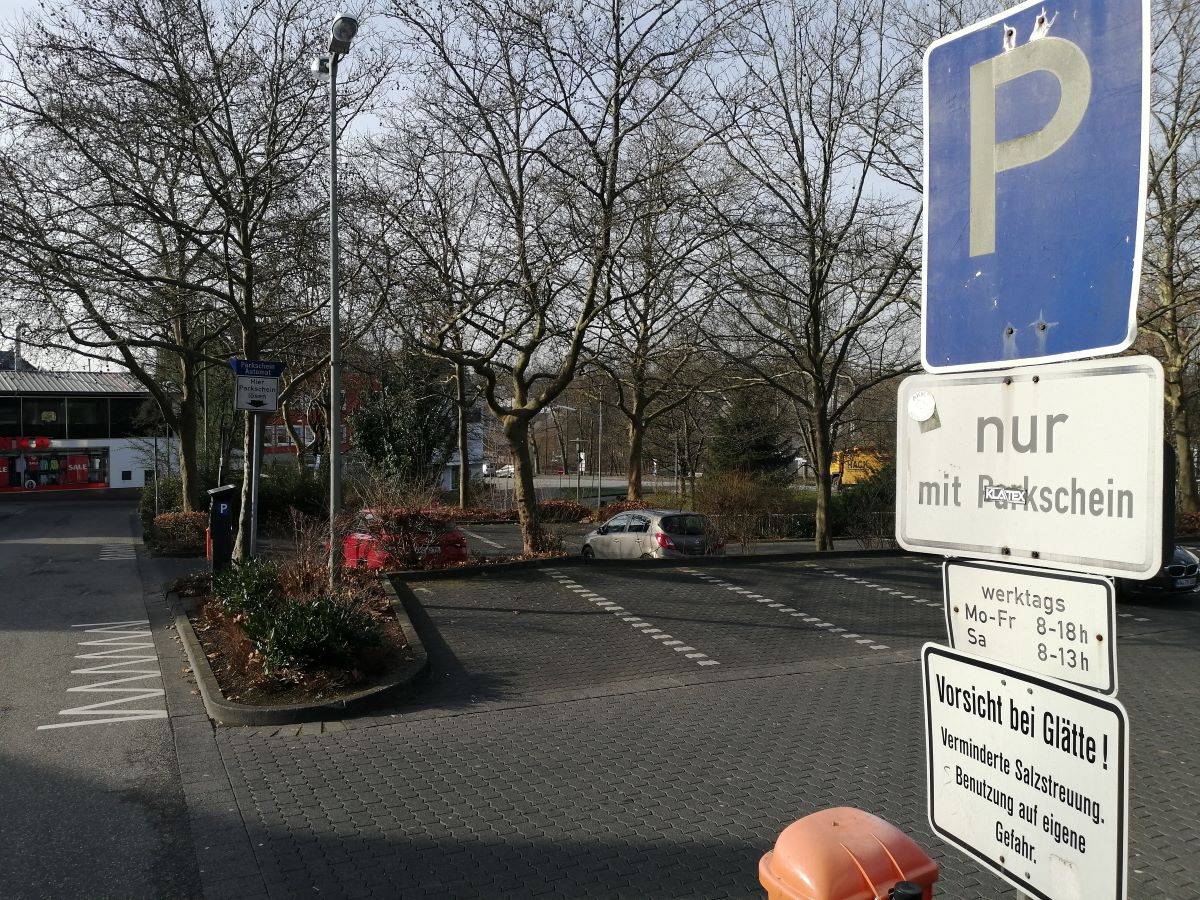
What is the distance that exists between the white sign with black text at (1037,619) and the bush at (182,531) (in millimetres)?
23287

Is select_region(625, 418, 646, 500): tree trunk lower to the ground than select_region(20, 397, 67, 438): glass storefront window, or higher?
lower

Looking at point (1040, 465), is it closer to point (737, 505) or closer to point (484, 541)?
point (737, 505)

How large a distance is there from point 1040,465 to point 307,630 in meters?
8.46

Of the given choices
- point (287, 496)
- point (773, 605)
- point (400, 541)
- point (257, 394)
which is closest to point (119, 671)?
point (257, 394)

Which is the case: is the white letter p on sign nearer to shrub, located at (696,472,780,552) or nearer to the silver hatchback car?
the silver hatchback car

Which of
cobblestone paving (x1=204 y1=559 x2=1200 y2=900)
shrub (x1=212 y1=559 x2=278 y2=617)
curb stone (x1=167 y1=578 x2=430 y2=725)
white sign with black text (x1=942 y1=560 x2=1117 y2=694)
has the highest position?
white sign with black text (x1=942 y1=560 x2=1117 y2=694)

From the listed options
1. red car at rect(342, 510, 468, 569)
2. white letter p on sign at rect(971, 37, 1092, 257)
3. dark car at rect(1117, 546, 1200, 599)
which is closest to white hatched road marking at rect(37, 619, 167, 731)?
red car at rect(342, 510, 468, 569)

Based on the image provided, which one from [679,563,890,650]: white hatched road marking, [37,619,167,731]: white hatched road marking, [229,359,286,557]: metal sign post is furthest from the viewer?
[229,359,286,557]: metal sign post

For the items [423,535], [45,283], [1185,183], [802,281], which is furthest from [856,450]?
[45,283]

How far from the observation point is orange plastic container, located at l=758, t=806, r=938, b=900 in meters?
2.59

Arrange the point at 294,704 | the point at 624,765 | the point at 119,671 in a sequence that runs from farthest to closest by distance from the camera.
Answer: the point at 119,671, the point at 294,704, the point at 624,765

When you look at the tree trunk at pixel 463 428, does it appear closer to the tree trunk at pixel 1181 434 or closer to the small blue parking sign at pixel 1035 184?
the tree trunk at pixel 1181 434

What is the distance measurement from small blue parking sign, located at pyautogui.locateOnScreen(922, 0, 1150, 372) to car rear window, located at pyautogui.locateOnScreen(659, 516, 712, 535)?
19.6 metres

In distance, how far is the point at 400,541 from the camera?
1739cm
